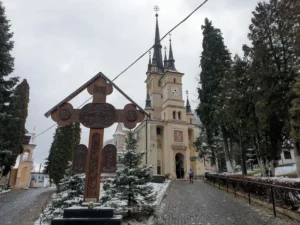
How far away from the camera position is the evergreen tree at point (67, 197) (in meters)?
6.64

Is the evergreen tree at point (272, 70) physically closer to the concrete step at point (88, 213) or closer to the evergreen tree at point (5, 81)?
the concrete step at point (88, 213)

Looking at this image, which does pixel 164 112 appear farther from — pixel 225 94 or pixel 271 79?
pixel 271 79

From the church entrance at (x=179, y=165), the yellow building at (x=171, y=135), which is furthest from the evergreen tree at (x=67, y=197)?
the church entrance at (x=179, y=165)

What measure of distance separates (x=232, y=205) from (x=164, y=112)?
2789 cm

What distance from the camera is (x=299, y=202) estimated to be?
6352 millimetres

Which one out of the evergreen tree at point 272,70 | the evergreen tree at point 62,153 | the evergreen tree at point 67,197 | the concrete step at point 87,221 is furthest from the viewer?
the evergreen tree at point 62,153

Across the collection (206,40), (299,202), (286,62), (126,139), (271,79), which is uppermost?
(206,40)

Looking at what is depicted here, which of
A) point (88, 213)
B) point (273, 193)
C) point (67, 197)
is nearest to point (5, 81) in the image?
point (67, 197)

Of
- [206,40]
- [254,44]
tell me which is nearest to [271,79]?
[254,44]

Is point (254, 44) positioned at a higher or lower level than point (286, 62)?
higher

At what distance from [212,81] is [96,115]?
664 inches

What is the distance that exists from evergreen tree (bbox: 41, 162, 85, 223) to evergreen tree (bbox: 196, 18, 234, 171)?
Answer: 14201mm

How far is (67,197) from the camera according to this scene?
703cm

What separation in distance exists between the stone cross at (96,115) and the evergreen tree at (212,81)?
14.3 m
